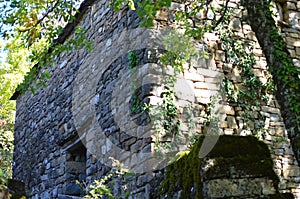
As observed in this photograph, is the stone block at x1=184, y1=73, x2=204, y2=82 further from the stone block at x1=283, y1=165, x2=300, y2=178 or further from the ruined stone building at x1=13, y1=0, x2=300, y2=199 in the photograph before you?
the stone block at x1=283, y1=165, x2=300, y2=178

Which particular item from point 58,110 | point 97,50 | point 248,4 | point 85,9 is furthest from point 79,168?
point 248,4

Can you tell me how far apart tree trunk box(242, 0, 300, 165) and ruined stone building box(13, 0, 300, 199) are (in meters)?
0.48

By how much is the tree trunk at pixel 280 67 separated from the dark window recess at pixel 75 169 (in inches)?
161

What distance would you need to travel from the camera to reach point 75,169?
727cm

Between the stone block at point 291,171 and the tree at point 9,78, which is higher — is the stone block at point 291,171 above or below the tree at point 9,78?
below

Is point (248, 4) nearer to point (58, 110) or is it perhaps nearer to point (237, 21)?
point (237, 21)

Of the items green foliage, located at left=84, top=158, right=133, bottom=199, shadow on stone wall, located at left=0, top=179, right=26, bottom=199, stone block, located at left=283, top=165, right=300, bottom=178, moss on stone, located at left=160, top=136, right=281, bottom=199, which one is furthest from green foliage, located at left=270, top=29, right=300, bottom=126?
green foliage, located at left=84, top=158, right=133, bottom=199

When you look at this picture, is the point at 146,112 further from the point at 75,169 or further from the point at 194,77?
the point at 75,169

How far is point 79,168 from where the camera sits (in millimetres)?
7348

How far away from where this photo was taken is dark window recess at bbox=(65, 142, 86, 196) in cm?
706

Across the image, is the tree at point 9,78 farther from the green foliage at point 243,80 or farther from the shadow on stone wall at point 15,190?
the shadow on stone wall at point 15,190

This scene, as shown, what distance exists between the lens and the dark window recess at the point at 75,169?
278 inches

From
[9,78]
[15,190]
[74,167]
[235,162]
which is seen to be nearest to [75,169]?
[74,167]

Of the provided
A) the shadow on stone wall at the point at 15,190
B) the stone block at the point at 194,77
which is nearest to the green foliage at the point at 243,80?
the stone block at the point at 194,77
